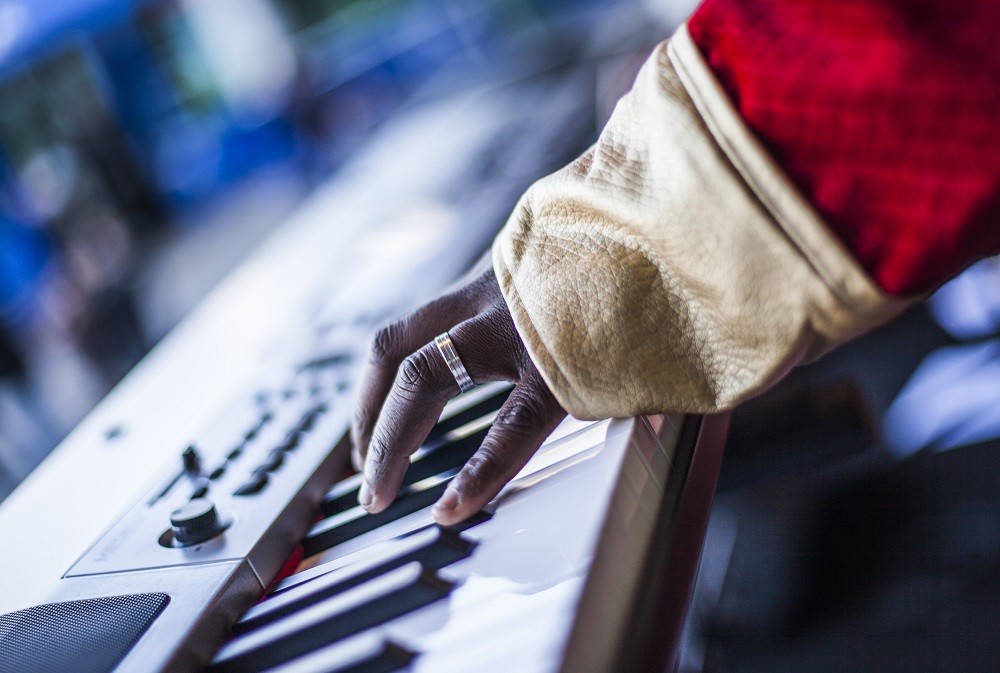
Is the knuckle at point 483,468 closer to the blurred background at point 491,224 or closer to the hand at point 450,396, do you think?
the hand at point 450,396

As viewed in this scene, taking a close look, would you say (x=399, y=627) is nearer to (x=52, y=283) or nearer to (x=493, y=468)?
(x=493, y=468)

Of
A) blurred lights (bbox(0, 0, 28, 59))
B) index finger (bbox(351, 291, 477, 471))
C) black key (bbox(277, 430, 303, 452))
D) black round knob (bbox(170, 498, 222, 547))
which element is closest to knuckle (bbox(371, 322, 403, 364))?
index finger (bbox(351, 291, 477, 471))

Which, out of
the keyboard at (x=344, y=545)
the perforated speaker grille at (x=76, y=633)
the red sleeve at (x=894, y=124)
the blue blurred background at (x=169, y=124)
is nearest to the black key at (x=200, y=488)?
the keyboard at (x=344, y=545)

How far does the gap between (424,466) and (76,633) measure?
289 millimetres

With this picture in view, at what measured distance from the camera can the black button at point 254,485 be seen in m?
0.66

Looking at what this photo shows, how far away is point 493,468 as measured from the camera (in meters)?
0.59

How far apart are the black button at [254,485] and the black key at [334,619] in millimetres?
154

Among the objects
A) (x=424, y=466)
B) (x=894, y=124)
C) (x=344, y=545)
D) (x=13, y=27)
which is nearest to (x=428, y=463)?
(x=424, y=466)

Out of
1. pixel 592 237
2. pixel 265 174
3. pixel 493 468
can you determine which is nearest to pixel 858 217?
pixel 592 237

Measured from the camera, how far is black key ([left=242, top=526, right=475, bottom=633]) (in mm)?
533

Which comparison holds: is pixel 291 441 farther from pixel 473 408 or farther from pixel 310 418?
pixel 473 408

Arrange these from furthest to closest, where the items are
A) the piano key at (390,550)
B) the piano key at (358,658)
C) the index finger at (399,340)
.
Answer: the index finger at (399,340) < the piano key at (390,550) < the piano key at (358,658)

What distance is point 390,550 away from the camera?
0.56m

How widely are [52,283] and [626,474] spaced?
5079 millimetres
